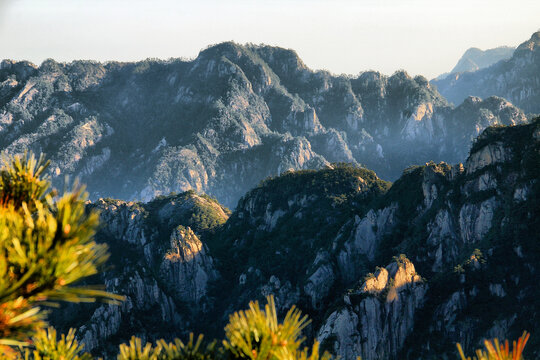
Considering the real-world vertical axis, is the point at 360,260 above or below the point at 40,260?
below

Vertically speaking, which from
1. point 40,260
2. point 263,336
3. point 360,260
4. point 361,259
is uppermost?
point 40,260

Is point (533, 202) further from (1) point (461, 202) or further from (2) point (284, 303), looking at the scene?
(2) point (284, 303)

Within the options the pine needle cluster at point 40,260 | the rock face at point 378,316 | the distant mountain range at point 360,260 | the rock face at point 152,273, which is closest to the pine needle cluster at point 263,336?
the pine needle cluster at point 40,260

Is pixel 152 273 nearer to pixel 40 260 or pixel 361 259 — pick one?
pixel 361 259

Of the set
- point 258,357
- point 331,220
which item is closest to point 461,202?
point 331,220

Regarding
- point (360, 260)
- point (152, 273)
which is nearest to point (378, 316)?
point (360, 260)

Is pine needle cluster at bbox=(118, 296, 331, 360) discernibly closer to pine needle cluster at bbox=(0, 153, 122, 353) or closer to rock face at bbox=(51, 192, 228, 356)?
pine needle cluster at bbox=(0, 153, 122, 353)

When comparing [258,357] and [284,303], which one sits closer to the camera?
[258,357]
